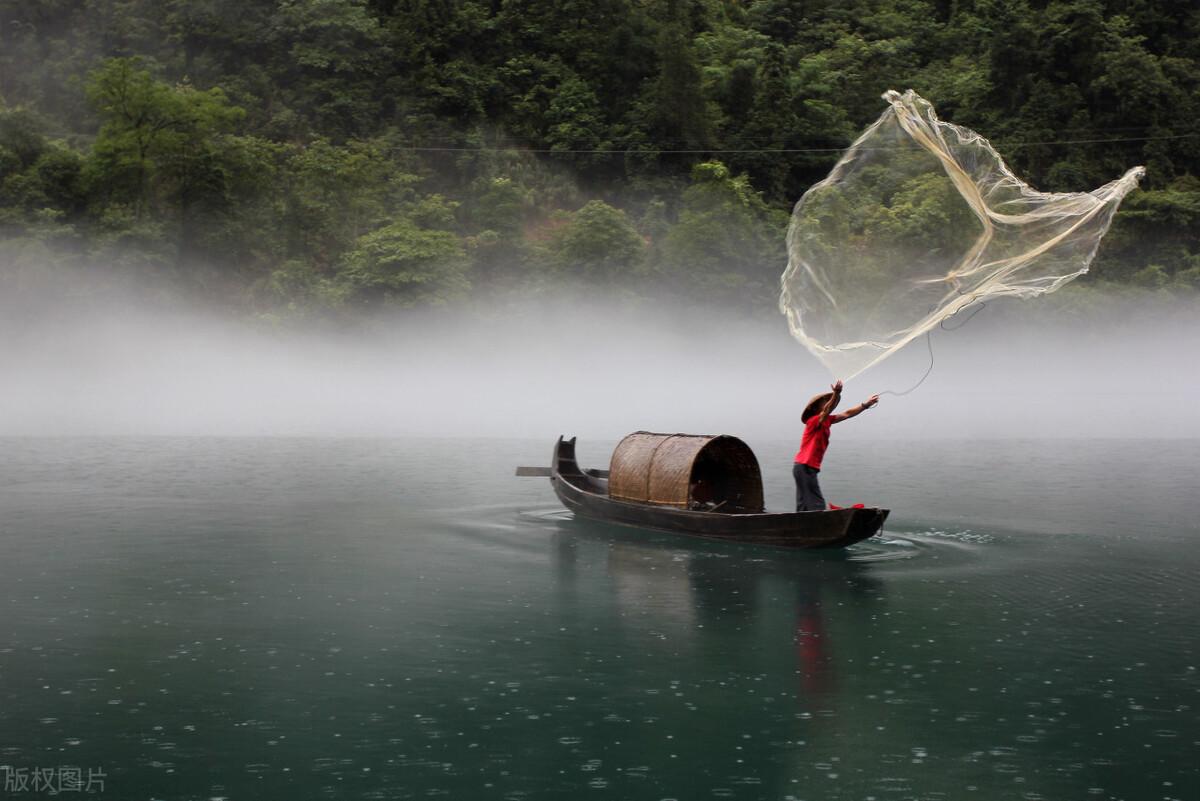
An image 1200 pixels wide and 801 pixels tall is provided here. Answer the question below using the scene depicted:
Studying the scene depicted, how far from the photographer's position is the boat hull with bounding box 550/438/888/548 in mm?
18766

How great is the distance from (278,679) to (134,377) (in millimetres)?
50025

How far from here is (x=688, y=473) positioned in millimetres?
21000

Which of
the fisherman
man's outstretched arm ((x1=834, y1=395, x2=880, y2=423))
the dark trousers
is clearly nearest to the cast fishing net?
man's outstretched arm ((x1=834, y1=395, x2=880, y2=423))

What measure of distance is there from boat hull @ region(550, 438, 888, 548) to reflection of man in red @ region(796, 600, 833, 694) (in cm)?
223

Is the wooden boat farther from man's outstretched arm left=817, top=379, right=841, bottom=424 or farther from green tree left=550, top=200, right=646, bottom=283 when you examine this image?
green tree left=550, top=200, right=646, bottom=283

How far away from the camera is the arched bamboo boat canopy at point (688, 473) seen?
2114 cm

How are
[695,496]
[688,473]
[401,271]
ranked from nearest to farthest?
[688,473]
[695,496]
[401,271]

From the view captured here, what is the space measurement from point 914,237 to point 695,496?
6.01 meters

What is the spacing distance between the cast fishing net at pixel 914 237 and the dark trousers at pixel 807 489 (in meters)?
2.43

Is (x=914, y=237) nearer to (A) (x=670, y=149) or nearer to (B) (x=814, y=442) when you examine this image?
(B) (x=814, y=442)

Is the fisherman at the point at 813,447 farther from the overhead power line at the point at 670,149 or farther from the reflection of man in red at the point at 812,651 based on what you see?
the overhead power line at the point at 670,149

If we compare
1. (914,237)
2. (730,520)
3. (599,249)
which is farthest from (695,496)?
(599,249)

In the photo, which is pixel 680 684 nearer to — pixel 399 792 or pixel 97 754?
pixel 399 792

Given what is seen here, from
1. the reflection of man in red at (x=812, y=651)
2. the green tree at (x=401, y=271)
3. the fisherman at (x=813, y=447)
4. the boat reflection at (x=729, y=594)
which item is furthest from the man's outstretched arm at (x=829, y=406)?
the green tree at (x=401, y=271)
